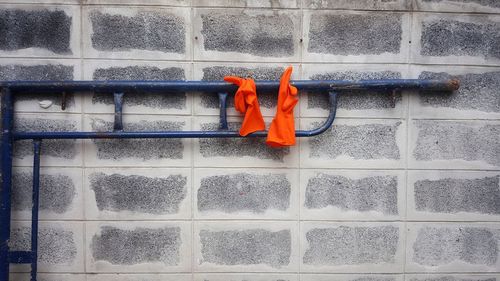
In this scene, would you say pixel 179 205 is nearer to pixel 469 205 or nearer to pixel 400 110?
pixel 400 110

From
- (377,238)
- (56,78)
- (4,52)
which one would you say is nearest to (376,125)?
(377,238)

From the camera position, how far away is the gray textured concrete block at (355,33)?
2111mm

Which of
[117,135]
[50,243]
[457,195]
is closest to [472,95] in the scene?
[457,195]

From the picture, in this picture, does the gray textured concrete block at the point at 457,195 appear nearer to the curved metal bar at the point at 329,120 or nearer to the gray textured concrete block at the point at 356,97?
the gray textured concrete block at the point at 356,97

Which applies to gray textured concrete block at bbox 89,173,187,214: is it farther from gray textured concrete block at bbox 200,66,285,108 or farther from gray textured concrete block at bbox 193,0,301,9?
gray textured concrete block at bbox 193,0,301,9

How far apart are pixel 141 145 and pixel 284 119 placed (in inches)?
34.7

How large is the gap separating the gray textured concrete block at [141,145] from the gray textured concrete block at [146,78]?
0.11 m

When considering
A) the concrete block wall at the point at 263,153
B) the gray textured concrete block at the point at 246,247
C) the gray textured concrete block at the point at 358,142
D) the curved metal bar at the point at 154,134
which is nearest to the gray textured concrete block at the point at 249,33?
the concrete block wall at the point at 263,153

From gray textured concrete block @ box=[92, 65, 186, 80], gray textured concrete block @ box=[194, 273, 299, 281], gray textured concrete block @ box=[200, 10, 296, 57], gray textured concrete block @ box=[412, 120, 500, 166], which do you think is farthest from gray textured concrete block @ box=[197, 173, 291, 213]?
gray textured concrete block @ box=[412, 120, 500, 166]

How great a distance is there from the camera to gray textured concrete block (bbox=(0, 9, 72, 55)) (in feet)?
6.76

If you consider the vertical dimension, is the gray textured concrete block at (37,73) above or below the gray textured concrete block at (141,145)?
above

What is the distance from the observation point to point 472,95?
2.17 meters

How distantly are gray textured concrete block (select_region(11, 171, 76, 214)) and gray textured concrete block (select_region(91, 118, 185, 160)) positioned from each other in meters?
0.27

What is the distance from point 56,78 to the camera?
209cm
